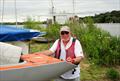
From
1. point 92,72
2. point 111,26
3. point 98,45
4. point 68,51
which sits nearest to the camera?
point 68,51

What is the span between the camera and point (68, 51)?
5.45 m

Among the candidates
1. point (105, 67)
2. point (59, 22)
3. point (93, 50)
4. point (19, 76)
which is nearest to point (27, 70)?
point (19, 76)

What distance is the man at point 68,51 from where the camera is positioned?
542 centimetres

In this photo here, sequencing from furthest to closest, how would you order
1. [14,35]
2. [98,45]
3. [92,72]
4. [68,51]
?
[98,45], [92,72], [14,35], [68,51]

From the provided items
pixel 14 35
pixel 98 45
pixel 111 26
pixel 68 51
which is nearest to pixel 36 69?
pixel 68 51

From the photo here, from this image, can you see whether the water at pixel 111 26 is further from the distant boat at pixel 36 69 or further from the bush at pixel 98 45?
the distant boat at pixel 36 69

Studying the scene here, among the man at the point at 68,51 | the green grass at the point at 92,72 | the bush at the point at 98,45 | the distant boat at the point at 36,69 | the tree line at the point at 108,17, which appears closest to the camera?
the distant boat at the point at 36,69

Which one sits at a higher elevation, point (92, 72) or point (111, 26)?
point (111, 26)

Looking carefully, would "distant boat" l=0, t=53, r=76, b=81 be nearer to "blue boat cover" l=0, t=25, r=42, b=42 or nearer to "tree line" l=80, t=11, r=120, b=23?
"blue boat cover" l=0, t=25, r=42, b=42

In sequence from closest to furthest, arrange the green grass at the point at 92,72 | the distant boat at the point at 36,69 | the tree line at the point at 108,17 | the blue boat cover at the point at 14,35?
the distant boat at the point at 36,69 → the blue boat cover at the point at 14,35 → the green grass at the point at 92,72 → the tree line at the point at 108,17

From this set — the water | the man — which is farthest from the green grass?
the water

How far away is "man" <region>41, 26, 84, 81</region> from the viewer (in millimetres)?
5422

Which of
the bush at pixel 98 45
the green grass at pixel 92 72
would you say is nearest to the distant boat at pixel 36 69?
the green grass at pixel 92 72

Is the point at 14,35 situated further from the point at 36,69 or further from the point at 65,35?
the point at 36,69
